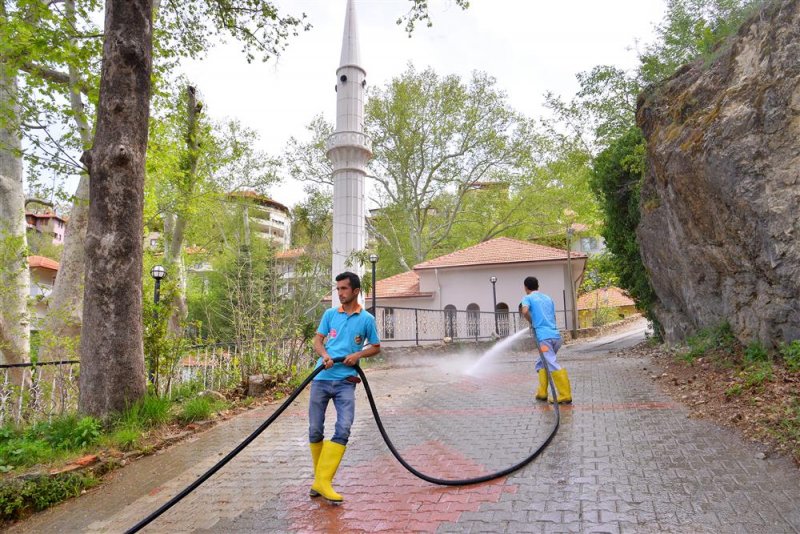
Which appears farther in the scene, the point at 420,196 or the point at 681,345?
the point at 420,196

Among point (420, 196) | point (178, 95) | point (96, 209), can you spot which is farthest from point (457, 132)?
point (96, 209)

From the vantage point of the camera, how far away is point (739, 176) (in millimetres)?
7234

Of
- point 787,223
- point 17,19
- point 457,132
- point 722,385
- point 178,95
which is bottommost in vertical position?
point 722,385

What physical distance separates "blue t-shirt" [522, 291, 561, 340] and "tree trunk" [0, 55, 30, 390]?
10.1 m

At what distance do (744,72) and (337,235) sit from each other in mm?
18717

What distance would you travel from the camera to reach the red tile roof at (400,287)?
30422mm

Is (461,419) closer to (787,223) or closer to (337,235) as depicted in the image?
(787,223)

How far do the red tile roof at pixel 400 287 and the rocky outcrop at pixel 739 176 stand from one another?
20442mm

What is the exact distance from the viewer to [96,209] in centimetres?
629

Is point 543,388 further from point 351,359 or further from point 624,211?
point 624,211

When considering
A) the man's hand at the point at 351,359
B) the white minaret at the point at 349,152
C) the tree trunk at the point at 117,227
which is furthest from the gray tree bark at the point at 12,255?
the white minaret at the point at 349,152

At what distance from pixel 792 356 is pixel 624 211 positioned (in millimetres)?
9298

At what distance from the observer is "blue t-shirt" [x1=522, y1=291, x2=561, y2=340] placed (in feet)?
24.7

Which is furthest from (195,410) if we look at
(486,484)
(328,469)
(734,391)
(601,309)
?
(601,309)
